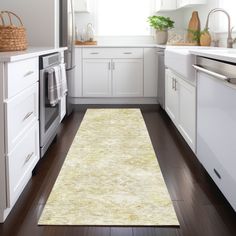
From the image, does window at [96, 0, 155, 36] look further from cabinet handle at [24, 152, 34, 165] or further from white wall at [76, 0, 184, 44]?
cabinet handle at [24, 152, 34, 165]

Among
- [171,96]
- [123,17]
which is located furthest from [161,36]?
[171,96]

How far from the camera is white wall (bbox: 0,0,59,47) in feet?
13.3

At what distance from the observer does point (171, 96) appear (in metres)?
4.09

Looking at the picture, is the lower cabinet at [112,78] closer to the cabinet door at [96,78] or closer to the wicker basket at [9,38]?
the cabinet door at [96,78]

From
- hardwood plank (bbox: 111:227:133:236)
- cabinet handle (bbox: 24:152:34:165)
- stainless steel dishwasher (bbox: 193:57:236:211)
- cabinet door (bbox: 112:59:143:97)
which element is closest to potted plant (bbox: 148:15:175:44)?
cabinet door (bbox: 112:59:143:97)

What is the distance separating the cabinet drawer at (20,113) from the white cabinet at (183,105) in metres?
1.11

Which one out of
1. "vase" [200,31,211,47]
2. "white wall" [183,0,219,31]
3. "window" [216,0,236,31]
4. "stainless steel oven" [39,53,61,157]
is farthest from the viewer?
"white wall" [183,0,219,31]

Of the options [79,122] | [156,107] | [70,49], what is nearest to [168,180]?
[79,122]

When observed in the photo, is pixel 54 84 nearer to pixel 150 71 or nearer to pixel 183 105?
pixel 183 105

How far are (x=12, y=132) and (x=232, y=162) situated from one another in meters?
1.08

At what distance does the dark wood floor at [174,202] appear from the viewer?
1.87m

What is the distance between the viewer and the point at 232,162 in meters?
1.86

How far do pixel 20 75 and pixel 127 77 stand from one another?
11.5ft

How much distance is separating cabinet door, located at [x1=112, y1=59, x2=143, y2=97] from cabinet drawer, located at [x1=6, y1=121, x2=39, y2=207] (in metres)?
3.02
